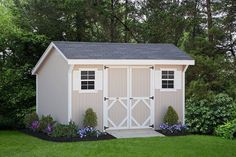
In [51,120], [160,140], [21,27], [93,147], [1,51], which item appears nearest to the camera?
Answer: [93,147]

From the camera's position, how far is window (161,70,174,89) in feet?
47.8

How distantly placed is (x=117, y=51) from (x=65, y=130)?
3.43 m

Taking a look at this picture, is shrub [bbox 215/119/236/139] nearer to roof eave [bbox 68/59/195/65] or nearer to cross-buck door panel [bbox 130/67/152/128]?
cross-buck door panel [bbox 130/67/152/128]

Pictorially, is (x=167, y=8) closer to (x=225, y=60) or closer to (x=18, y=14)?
(x=225, y=60)

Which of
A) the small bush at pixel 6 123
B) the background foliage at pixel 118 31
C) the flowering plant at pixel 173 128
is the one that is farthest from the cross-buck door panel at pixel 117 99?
the small bush at pixel 6 123

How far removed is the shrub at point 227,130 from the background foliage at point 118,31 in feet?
5.85

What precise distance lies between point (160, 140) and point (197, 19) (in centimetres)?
1087

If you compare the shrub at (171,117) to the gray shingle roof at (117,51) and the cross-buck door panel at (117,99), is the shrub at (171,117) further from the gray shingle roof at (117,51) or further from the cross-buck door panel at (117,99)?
the gray shingle roof at (117,51)

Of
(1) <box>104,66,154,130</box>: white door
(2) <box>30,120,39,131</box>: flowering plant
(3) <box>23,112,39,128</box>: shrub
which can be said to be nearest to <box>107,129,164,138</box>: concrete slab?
(1) <box>104,66,154,130</box>: white door

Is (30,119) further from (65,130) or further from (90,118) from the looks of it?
(90,118)

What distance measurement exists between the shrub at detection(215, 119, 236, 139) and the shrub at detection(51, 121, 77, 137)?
4.57m

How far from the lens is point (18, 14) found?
2003 cm

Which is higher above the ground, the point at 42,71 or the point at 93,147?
the point at 42,71

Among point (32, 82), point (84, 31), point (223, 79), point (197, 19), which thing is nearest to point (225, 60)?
point (223, 79)
